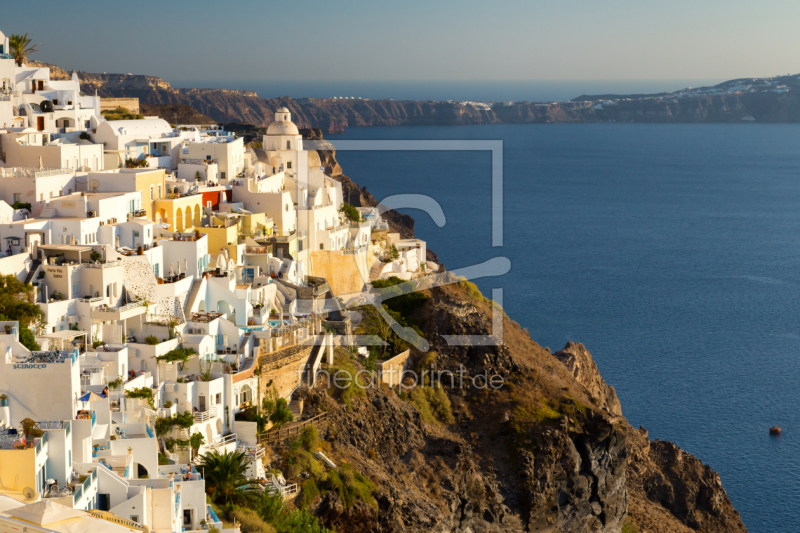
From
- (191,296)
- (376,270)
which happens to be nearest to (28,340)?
(191,296)

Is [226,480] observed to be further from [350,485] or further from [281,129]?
[281,129]

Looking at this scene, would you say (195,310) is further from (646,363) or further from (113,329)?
(646,363)

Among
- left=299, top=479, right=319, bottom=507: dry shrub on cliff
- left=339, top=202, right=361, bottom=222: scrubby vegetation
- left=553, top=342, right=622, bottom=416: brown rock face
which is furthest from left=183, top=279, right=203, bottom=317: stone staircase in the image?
left=553, top=342, right=622, bottom=416: brown rock face

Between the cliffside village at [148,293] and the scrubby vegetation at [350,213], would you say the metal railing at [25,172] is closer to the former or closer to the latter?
the cliffside village at [148,293]

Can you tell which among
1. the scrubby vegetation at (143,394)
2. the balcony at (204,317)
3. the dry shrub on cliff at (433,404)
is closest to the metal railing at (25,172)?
the balcony at (204,317)

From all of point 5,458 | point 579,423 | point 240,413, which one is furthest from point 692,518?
point 5,458

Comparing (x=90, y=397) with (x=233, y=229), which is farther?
(x=233, y=229)
